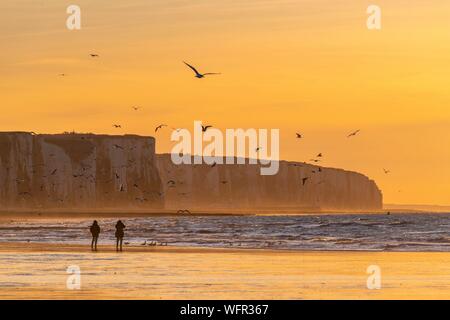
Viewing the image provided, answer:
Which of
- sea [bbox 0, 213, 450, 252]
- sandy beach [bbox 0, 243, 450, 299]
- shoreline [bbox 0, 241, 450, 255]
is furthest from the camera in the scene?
sea [bbox 0, 213, 450, 252]

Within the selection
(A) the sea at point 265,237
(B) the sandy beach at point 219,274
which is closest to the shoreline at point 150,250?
(B) the sandy beach at point 219,274

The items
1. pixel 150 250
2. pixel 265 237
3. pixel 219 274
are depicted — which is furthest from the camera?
pixel 265 237

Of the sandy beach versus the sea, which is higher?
the sea

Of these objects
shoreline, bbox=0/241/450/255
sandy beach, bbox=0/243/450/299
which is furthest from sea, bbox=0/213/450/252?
sandy beach, bbox=0/243/450/299

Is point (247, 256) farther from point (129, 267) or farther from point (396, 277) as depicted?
point (396, 277)

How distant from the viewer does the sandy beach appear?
98.4 feet

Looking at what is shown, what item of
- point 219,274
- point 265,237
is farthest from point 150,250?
point 265,237

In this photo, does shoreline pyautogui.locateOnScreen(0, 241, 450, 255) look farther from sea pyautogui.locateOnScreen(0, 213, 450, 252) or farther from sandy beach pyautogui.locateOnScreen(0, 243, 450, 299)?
sea pyautogui.locateOnScreen(0, 213, 450, 252)

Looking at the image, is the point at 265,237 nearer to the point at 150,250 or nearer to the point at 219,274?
the point at 150,250

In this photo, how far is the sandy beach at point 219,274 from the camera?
98.4 ft

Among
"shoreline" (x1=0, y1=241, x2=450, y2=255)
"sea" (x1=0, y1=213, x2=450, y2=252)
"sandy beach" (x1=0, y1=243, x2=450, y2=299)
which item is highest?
"sea" (x1=0, y1=213, x2=450, y2=252)

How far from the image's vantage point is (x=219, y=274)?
36562 mm

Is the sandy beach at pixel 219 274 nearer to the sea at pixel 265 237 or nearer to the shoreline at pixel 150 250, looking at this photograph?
the shoreline at pixel 150 250
